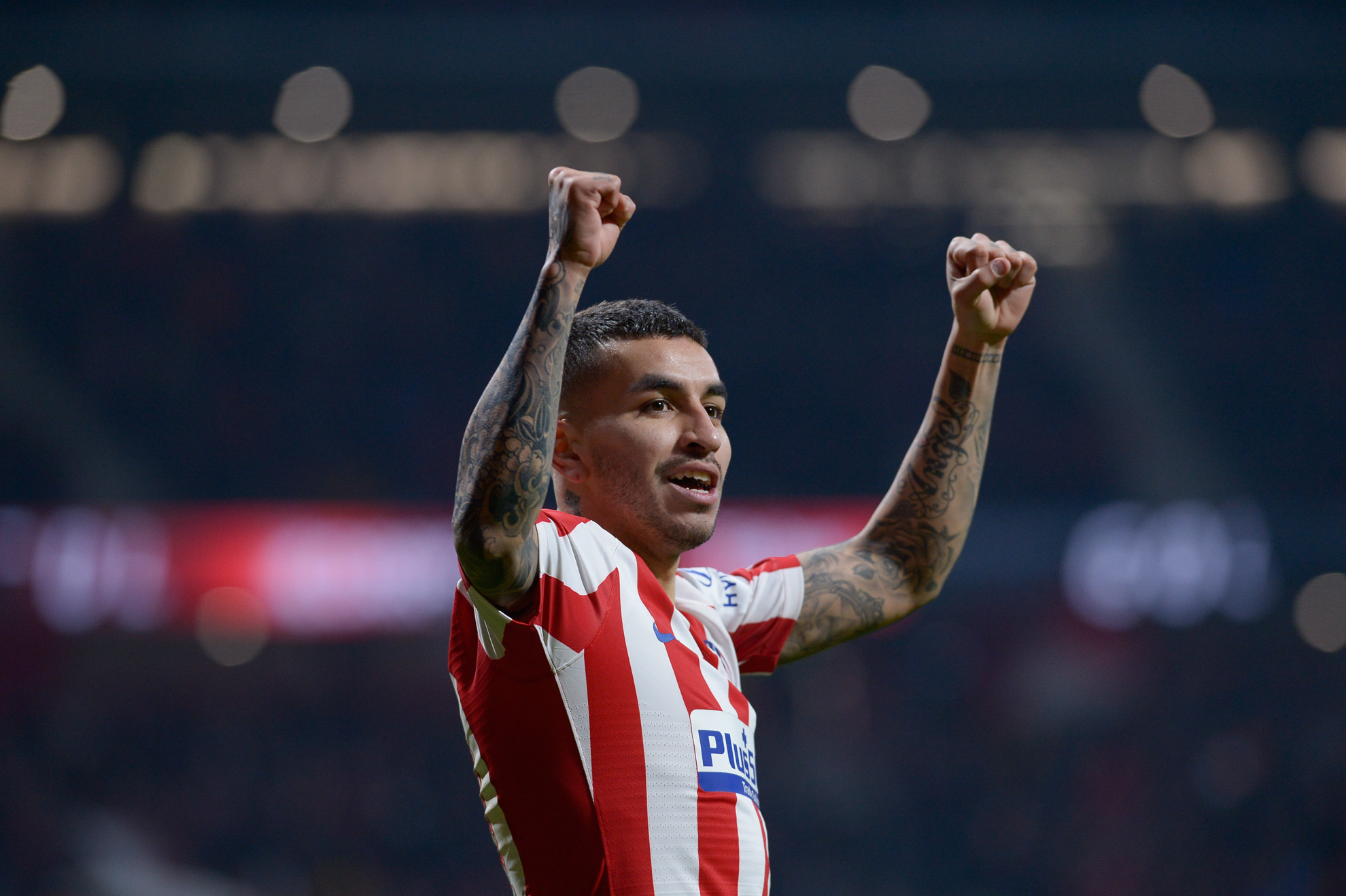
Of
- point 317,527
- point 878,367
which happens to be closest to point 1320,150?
point 878,367

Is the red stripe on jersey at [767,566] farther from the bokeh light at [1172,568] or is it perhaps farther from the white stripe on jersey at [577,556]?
the bokeh light at [1172,568]

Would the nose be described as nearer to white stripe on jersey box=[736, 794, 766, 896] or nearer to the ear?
the ear

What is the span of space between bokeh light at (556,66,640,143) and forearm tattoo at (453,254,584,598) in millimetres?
11936

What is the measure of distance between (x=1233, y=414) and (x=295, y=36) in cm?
1211

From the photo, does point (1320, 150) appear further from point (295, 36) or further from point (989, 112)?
point (295, 36)

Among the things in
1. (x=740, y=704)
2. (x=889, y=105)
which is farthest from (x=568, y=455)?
(x=889, y=105)

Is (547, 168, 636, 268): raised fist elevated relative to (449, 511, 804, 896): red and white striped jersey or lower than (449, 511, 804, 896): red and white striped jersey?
elevated

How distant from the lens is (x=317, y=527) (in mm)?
9930

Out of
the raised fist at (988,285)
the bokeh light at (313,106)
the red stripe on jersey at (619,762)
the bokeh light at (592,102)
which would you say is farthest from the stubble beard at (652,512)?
the bokeh light at (313,106)

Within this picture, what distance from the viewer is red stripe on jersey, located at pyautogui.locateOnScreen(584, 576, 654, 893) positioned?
148 cm

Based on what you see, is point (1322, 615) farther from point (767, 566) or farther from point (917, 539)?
point (767, 566)

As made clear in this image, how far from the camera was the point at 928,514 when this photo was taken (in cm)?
232

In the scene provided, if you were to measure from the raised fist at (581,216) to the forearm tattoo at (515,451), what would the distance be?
19 mm

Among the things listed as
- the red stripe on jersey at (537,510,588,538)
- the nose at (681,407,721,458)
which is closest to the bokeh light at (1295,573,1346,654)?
the nose at (681,407,721,458)
